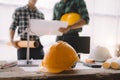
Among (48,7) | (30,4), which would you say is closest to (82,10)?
(30,4)

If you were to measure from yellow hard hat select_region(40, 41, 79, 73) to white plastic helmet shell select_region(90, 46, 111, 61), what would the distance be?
1.70 ft

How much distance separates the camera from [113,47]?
464cm

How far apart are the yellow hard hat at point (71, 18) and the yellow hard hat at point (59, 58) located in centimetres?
110

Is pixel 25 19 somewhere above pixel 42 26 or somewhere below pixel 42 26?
above

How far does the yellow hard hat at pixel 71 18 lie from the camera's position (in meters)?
2.22

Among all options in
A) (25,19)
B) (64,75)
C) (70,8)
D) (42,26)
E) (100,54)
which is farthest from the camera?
(25,19)

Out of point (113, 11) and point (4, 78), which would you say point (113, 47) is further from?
point (4, 78)

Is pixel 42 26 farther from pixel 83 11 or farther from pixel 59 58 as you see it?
pixel 83 11

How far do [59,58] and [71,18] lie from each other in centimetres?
119

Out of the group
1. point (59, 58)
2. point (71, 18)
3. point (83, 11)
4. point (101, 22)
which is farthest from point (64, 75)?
point (101, 22)

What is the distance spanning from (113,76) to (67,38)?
121 cm

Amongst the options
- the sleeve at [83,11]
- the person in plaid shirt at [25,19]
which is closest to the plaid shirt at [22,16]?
the person in plaid shirt at [25,19]

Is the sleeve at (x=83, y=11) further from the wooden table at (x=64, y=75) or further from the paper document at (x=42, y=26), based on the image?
the wooden table at (x=64, y=75)

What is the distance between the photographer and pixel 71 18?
2258 mm
